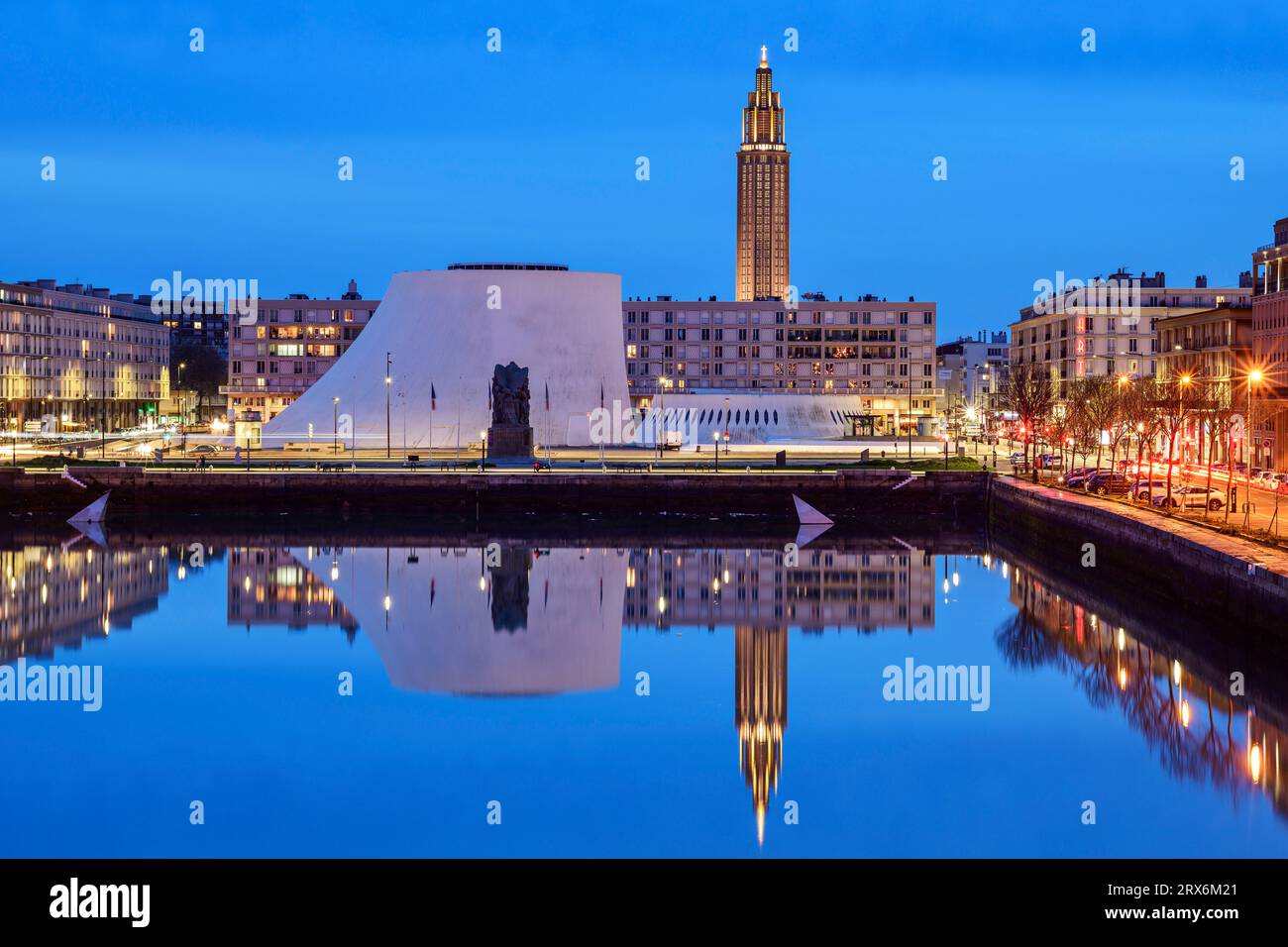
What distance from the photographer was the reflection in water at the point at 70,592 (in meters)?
Result: 27.7

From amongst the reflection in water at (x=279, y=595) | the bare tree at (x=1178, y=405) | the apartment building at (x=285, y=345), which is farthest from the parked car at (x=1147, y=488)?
the apartment building at (x=285, y=345)

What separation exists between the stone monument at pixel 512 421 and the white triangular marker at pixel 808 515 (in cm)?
1238

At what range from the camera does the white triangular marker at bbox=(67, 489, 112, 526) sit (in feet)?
154

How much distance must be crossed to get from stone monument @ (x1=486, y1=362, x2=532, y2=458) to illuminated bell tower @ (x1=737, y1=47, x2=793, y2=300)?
83.8m

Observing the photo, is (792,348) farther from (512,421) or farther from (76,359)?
(76,359)

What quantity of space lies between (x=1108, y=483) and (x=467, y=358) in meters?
34.0

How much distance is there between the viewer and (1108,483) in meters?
45.6

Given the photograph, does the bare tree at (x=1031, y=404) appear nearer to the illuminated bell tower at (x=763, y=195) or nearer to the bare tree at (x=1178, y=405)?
the bare tree at (x=1178, y=405)

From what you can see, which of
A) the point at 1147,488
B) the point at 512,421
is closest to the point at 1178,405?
the point at 1147,488

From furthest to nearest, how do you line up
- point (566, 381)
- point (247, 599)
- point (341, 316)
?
point (341, 316) → point (566, 381) → point (247, 599)
